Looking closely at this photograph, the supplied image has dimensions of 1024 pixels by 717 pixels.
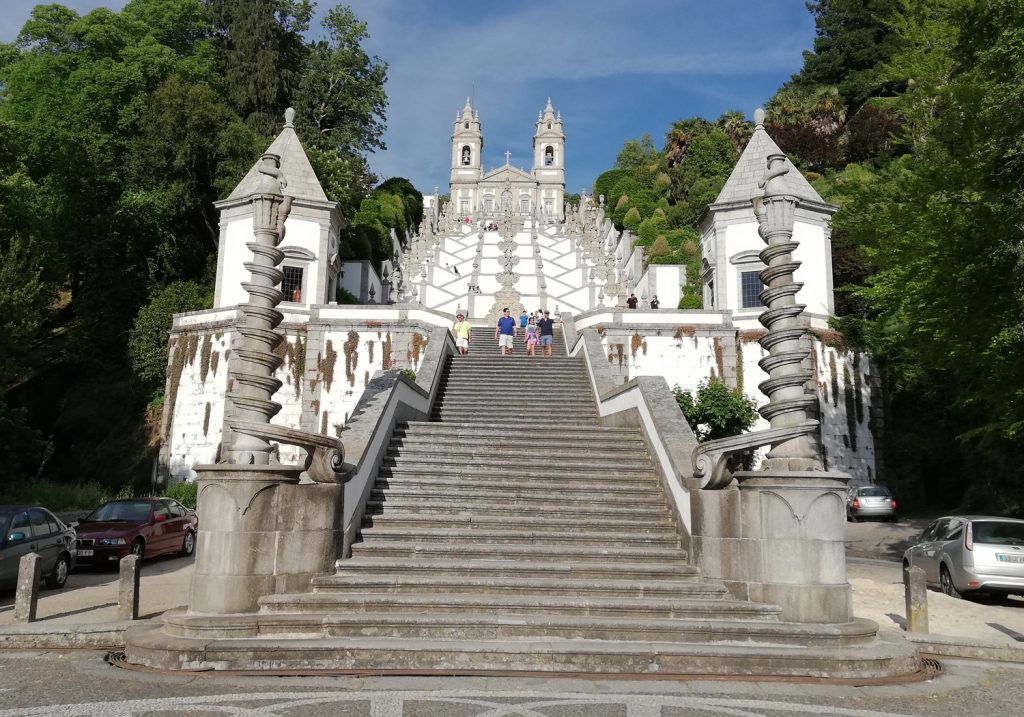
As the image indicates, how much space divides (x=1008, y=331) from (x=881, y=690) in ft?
25.2

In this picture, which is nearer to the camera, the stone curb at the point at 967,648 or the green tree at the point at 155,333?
the stone curb at the point at 967,648

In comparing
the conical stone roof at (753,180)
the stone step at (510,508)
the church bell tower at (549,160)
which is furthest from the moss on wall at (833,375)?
the church bell tower at (549,160)

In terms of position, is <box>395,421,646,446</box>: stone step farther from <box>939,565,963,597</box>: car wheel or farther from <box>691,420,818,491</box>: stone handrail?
<box>939,565,963,597</box>: car wheel

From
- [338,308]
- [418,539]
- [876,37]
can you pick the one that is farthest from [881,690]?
[876,37]

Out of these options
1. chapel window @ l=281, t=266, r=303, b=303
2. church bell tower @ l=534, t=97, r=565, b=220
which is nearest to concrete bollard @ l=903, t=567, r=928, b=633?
chapel window @ l=281, t=266, r=303, b=303

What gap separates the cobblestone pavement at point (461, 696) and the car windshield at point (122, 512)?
8.19m

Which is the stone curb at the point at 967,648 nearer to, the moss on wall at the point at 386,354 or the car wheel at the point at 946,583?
the car wheel at the point at 946,583

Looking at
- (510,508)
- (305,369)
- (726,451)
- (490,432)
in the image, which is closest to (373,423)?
(510,508)

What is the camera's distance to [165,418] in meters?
24.5

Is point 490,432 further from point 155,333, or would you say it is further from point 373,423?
point 155,333

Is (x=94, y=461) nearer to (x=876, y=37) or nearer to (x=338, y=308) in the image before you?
(x=338, y=308)

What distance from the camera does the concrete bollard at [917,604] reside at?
8.30 metres

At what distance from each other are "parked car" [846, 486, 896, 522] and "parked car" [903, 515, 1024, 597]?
10188 mm

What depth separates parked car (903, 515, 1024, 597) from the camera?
10.4 metres
